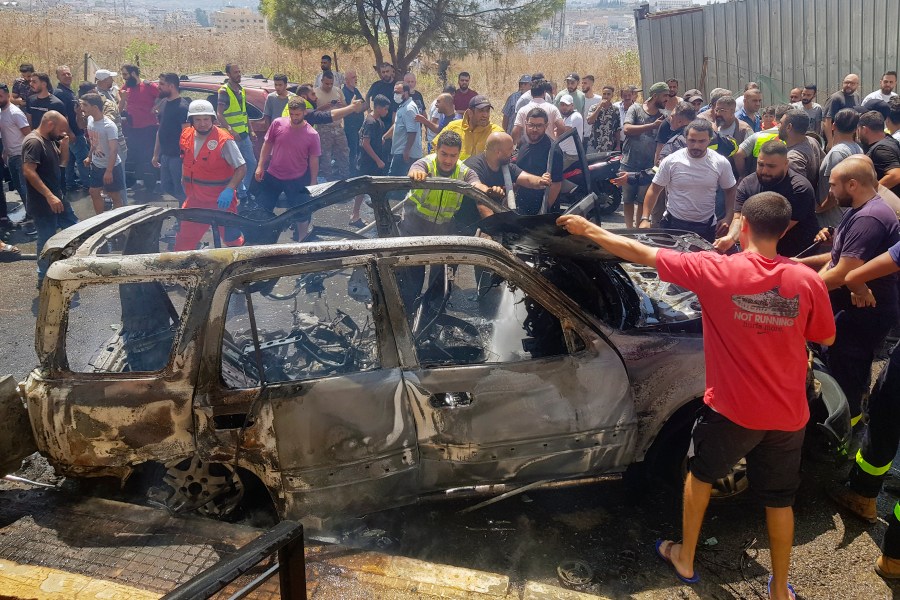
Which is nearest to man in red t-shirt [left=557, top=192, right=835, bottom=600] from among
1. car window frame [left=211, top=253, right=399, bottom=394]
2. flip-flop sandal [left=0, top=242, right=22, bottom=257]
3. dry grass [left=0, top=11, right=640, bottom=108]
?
car window frame [left=211, top=253, right=399, bottom=394]

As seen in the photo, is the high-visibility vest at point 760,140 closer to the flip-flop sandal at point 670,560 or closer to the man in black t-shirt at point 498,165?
the man in black t-shirt at point 498,165

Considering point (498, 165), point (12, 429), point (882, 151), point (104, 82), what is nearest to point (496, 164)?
point (498, 165)

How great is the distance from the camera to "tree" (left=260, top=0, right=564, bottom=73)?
16.7 m

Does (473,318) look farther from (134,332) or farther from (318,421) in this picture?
(134,332)

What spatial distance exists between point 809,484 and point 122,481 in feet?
12.4

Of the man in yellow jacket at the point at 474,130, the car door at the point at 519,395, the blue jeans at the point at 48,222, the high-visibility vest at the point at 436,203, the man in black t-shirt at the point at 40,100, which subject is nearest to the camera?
the car door at the point at 519,395

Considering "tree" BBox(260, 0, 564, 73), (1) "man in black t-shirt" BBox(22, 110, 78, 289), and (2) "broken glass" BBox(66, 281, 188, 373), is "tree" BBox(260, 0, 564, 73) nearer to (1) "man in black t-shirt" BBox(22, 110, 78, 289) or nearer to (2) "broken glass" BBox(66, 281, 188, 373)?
(1) "man in black t-shirt" BBox(22, 110, 78, 289)

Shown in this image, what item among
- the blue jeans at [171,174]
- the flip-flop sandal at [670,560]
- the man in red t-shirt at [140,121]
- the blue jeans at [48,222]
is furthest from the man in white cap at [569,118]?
the man in red t-shirt at [140,121]

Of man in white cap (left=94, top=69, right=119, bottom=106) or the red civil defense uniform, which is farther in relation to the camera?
man in white cap (left=94, top=69, right=119, bottom=106)

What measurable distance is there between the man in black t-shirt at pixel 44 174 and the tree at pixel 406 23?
9459 millimetres

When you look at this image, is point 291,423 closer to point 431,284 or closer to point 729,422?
point 431,284

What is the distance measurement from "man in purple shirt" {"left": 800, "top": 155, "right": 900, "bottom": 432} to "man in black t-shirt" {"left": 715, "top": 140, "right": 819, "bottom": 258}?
2.99 feet

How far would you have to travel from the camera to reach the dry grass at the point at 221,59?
2214cm

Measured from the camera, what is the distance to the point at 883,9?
12211 millimetres
